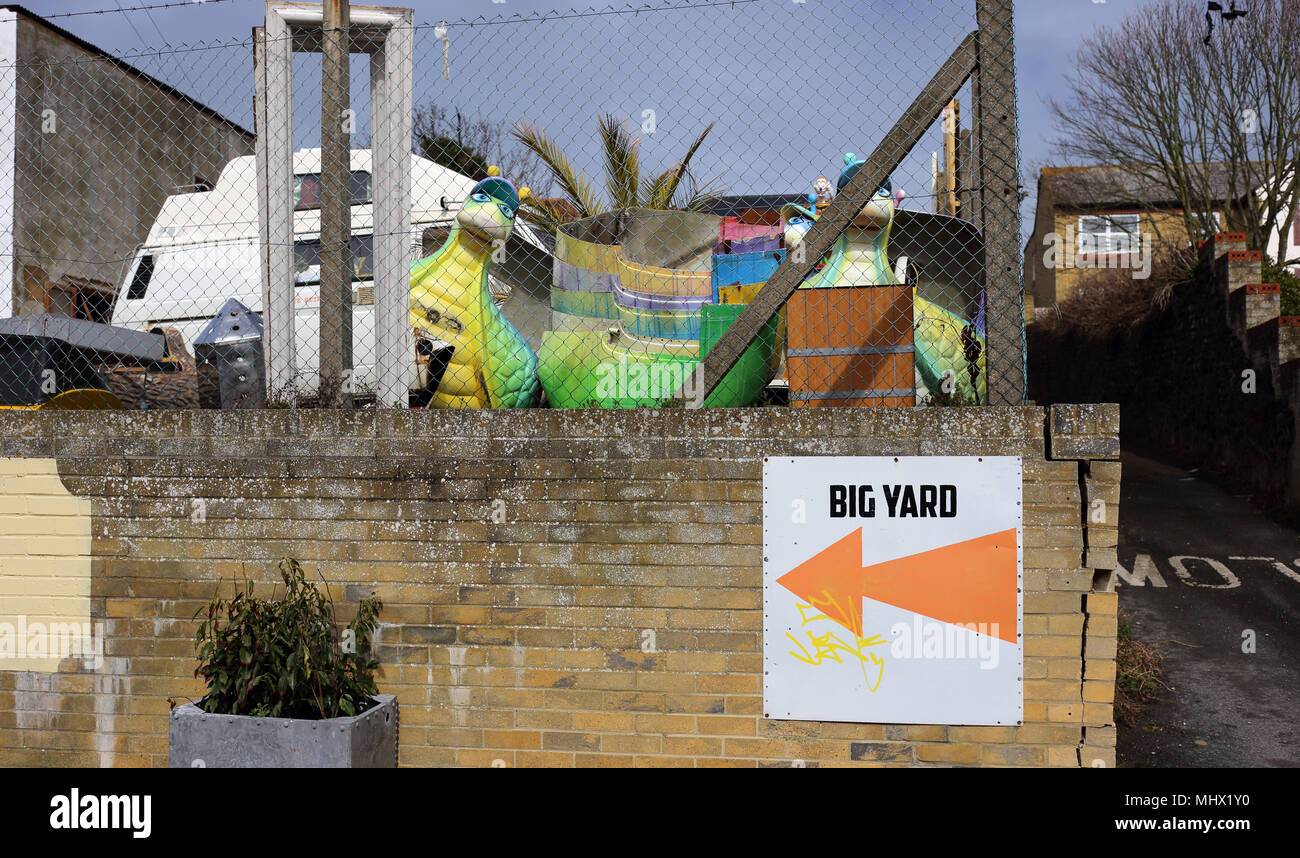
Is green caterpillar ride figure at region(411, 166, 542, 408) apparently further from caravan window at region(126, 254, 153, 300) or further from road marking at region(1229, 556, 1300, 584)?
road marking at region(1229, 556, 1300, 584)

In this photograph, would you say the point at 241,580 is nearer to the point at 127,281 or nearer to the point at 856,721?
the point at 856,721

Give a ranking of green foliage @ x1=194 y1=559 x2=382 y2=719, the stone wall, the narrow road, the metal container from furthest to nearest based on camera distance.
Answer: the stone wall
the narrow road
the metal container
green foliage @ x1=194 y1=559 x2=382 y2=719

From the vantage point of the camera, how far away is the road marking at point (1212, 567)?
8750mm

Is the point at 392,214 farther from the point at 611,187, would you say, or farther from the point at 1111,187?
the point at 1111,187

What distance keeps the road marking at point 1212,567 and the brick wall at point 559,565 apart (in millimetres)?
5990

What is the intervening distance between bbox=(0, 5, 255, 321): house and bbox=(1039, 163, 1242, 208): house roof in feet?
58.0

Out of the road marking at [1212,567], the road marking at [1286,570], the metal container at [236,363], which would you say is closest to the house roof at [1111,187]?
the road marking at [1286,570]

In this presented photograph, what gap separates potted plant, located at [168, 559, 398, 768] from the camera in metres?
3.70

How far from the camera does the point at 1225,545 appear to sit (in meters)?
10.4

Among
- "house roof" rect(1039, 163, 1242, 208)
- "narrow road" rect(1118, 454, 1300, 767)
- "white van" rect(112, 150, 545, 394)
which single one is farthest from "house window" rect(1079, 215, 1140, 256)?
"white van" rect(112, 150, 545, 394)

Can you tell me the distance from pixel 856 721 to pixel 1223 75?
61.8 feet

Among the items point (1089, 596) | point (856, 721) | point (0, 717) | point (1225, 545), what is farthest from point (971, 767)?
point (1225, 545)

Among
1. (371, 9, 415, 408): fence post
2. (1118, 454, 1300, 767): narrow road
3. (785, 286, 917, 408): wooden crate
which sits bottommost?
(1118, 454, 1300, 767): narrow road

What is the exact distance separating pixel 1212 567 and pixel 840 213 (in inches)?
289
